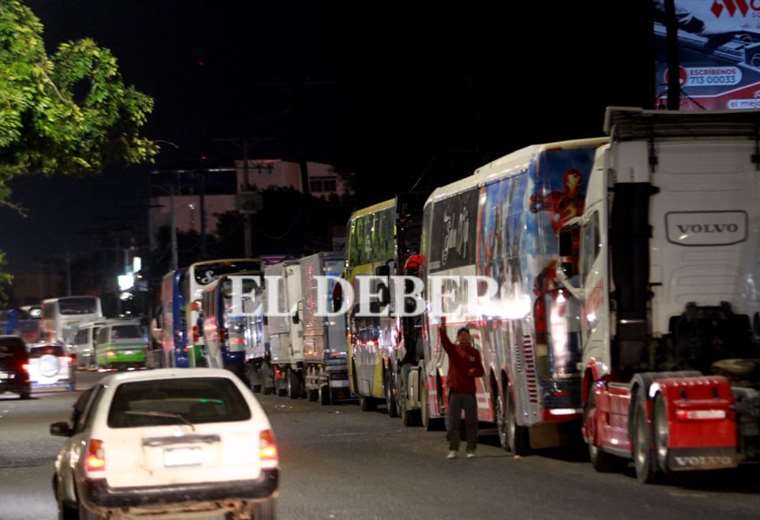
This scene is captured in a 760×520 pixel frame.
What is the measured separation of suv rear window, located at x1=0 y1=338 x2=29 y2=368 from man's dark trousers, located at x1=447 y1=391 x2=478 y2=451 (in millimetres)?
25348

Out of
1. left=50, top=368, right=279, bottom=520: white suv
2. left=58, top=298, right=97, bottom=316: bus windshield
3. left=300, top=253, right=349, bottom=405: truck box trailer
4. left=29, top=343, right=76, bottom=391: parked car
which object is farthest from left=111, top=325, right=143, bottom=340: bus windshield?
left=50, top=368, right=279, bottom=520: white suv

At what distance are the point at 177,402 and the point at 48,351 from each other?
3883cm

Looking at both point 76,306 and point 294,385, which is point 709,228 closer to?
point 294,385

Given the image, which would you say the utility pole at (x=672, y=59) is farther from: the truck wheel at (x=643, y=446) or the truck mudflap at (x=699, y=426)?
the truck mudflap at (x=699, y=426)

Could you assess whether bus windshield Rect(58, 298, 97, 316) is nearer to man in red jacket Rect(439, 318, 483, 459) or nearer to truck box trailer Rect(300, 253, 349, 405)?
truck box trailer Rect(300, 253, 349, 405)

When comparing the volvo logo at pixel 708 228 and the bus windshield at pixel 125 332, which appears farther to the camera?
the bus windshield at pixel 125 332

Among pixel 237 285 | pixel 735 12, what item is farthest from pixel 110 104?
pixel 237 285

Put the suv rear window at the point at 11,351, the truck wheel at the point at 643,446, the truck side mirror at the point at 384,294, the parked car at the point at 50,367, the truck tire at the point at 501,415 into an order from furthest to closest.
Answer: the parked car at the point at 50,367 → the suv rear window at the point at 11,351 → the truck side mirror at the point at 384,294 → the truck tire at the point at 501,415 → the truck wheel at the point at 643,446

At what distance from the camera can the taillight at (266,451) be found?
512 inches

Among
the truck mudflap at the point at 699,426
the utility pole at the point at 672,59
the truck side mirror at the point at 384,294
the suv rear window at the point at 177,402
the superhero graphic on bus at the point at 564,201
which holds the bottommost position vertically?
the truck mudflap at the point at 699,426

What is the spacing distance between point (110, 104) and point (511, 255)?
7.27 meters

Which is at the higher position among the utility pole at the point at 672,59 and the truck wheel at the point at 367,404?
the utility pole at the point at 672,59

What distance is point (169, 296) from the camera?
62750 millimetres

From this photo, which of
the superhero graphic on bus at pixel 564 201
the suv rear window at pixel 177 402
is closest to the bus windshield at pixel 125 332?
the superhero graphic on bus at pixel 564 201
